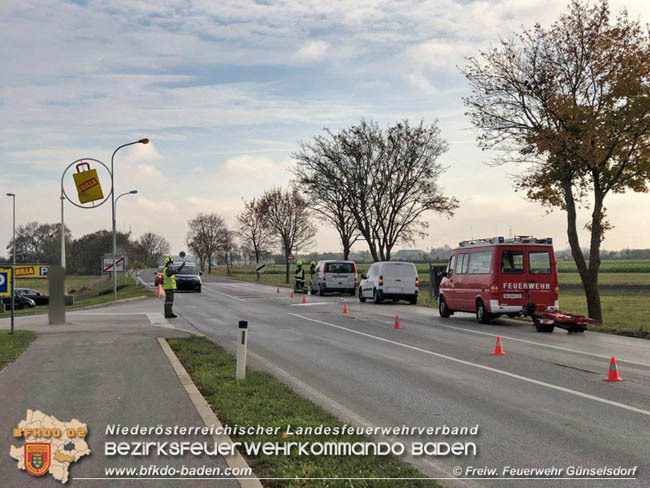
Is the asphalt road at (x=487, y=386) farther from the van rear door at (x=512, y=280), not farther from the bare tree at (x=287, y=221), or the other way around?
the bare tree at (x=287, y=221)

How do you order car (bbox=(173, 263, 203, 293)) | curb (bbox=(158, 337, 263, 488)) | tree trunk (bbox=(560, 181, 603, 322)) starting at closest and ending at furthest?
1. curb (bbox=(158, 337, 263, 488))
2. tree trunk (bbox=(560, 181, 603, 322))
3. car (bbox=(173, 263, 203, 293))

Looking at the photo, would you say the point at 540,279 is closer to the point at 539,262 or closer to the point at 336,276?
the point at 539,262

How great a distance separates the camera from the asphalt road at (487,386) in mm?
6047

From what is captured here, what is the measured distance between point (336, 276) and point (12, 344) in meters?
24.4

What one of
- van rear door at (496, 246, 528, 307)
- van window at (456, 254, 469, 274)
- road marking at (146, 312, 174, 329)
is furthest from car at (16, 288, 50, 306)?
van rear door at (496, 246, 528, 307)

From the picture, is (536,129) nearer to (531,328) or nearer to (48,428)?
(531,328)

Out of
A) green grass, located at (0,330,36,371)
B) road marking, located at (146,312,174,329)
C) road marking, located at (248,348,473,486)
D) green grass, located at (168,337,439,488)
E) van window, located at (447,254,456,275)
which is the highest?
van window, located at (447,254,456,275)

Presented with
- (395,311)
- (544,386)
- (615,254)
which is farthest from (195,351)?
(615,254)

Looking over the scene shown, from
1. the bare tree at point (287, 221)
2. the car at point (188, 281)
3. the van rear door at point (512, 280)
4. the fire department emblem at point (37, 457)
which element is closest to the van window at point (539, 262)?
the van rear door at point (512, 280)

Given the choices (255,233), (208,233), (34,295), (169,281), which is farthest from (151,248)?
(169,281)

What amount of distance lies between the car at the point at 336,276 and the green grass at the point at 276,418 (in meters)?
25.0

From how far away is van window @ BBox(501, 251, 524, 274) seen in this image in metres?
18.6

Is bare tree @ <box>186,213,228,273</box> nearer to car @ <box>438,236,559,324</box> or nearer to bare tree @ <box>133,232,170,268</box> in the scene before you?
bare tree @ <box>133,232,170,268</box>

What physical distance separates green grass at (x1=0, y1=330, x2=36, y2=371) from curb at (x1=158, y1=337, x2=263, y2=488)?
8.55 ft
